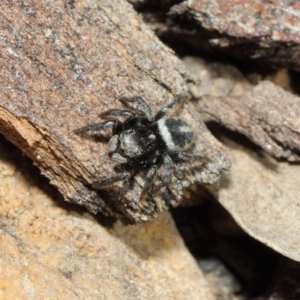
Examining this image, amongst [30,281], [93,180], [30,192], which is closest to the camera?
[30,281]

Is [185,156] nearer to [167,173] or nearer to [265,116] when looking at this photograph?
[167,173]

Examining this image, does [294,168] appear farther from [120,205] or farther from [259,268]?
[120,205]

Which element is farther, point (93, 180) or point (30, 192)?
point (30, 192)

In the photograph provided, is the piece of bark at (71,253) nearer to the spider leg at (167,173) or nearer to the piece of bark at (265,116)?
the spider leg at (167,173)

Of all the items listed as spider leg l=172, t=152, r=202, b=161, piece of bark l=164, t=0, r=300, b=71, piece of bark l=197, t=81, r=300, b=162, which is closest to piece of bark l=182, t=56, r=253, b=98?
piece of bark l=197, t=81, r=300, b=162

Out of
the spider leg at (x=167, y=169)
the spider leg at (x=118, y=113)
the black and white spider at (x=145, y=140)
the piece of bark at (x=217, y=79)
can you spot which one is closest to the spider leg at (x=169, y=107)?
the black and white spider at (x=145, y=140)

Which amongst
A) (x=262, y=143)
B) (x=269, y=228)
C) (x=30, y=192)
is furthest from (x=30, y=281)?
(x=262, y=143)

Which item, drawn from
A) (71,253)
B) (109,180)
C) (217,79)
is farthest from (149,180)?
(217,79)
